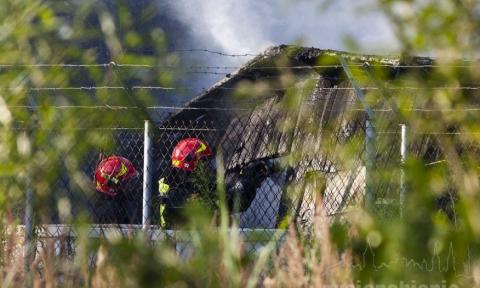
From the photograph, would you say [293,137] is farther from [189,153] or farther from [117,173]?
[117,173]

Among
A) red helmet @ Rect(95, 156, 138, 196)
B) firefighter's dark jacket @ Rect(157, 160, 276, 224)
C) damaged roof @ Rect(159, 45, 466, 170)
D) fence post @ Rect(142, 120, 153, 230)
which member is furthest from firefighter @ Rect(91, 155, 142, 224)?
fence post @ Rect(142, 120, 153, 230)

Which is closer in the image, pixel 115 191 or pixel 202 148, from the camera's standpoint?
pixel 115 191

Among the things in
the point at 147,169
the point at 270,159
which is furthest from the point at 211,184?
the point at 147,169

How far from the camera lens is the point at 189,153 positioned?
852cm

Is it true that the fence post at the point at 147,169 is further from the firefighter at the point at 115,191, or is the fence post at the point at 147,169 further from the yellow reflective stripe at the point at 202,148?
the yellow reflective stripe at the point at 202,148

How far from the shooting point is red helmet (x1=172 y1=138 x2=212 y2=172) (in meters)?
8.65

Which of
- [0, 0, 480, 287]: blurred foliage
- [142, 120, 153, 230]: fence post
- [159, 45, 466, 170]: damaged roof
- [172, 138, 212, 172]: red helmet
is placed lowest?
[0, 0, 480, 287]: blurred foliage

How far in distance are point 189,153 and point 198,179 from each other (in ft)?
1.29

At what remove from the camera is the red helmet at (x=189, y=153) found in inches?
341

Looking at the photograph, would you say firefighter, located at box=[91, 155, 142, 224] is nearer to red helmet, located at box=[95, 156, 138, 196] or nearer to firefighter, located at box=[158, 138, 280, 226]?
red helmet, located at box=[95, 156, 138, 196]

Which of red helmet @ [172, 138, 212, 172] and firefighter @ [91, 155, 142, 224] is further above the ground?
red helmet @ [172, 138, 212, 172]

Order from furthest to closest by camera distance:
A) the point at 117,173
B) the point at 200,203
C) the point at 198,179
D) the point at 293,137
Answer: the point at 117,173, the point at 293,137, the point at 198,179, the point at 200,203

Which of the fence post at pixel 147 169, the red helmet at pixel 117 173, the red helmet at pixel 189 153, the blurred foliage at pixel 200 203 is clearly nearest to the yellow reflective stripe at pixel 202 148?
the red helmet at pixel 189 153

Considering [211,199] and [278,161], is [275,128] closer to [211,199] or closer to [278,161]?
[278,161]
